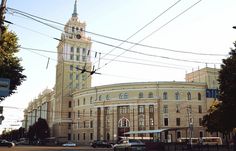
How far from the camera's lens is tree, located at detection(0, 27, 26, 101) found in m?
22.3

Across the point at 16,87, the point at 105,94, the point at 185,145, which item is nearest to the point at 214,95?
the point at 185,145

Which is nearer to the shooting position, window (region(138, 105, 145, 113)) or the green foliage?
the green foliage

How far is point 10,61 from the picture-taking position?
23312 mm

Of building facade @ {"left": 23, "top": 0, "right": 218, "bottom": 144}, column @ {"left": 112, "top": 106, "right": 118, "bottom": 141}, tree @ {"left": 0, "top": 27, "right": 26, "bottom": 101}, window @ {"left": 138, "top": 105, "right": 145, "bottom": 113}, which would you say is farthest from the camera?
window @ {"left": 138, "top": 105, "right": 145, "bottom": 113}

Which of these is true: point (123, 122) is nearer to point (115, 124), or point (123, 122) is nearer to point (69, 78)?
point (115, 124)

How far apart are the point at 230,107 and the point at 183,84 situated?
47326 mm

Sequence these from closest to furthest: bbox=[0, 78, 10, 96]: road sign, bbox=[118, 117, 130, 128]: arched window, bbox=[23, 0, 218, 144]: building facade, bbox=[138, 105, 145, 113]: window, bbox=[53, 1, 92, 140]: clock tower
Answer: bbox=[0, 78, 10, 96]: road sign < bbox=[23, 0, 218, 144]: building facade < bbox=[138, 105, 145, 113]: window < bbox=[118, 117, 130, 128]: arched window < bbox=[53, 1, 92, 140]: clock tower

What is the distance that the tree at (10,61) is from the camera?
22.3m

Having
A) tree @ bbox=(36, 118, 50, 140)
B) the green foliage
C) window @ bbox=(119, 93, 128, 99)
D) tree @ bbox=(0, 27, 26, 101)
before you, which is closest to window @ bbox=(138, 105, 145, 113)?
window @ bbox=(119, 93, 128, 99)

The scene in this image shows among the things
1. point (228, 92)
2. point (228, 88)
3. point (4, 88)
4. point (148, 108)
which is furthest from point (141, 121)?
point (4, 88)

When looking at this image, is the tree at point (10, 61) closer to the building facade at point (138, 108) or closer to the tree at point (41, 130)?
the building facade at point (138, 108)

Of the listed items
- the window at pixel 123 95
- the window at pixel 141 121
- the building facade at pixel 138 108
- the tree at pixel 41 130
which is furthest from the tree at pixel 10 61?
the tree at pixel 41 130

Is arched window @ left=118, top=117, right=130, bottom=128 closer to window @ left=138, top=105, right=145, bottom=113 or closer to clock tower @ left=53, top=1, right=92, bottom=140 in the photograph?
window @ left=138, top=105, right=145, bottom=113

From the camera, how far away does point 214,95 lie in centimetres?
3422
